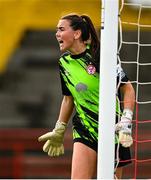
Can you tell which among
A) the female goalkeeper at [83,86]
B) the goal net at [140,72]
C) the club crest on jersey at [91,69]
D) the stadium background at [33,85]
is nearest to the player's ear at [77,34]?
the female goalkeeper at [83,86]

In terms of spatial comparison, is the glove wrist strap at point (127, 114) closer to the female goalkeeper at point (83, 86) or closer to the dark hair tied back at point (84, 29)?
the female goalkeeper at point (83, 86)

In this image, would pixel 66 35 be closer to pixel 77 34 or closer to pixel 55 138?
pixel 77 34

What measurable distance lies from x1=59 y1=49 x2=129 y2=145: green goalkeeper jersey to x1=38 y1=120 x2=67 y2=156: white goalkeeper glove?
0.21 metres

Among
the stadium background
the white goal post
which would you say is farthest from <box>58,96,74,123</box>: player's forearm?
the stadium background

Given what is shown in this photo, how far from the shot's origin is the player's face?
16.5 feet

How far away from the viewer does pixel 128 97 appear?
4.86m

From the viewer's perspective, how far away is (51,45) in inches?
668

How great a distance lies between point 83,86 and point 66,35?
0.36 metres

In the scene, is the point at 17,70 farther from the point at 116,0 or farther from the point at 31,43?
the point at 116,0

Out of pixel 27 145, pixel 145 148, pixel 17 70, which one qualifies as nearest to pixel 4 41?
pixel 27 145

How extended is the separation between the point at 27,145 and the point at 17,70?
5.51 meters

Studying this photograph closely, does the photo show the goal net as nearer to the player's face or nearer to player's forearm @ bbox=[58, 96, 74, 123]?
player's forearm @ bbox=[58, 96, 74, 123]

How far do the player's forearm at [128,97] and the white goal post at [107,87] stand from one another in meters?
0.32

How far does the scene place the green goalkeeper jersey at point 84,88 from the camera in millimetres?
4941
